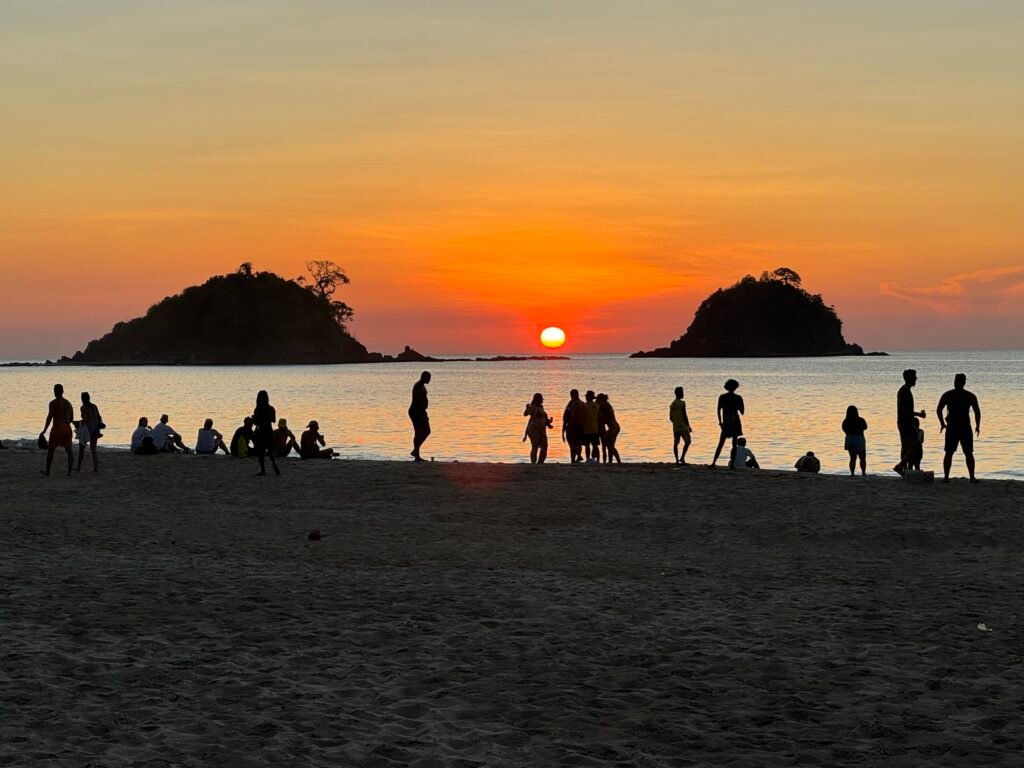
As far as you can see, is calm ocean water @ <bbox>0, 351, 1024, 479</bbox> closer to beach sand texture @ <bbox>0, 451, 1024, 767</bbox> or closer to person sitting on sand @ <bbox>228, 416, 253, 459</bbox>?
person sitting on sand @ <bbox>228, 416, 253, 459</bbox>

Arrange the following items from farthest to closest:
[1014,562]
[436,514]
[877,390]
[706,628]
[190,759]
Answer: [877,390] → [436,514] → [1014,562] → [706,628] → [190,759]

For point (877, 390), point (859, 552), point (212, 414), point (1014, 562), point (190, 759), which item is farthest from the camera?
point (877, 390)

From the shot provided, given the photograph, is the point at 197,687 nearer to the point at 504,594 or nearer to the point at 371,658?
the point at 371,658

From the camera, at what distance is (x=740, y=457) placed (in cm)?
2280

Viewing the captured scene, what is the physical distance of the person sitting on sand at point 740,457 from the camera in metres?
21.7

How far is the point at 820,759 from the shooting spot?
575 cm

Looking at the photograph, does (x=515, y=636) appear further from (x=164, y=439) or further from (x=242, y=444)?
(x=164, y=439)

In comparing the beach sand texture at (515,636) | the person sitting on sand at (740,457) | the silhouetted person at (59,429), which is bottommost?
the beach sand texture at (515,636)

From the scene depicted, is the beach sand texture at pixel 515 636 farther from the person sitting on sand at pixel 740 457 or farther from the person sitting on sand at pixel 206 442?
the person sitting on sand at pixel 206 442

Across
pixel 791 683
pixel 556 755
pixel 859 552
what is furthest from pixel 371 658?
pixel 859 552

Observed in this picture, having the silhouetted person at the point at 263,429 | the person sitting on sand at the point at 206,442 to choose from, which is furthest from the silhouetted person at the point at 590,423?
the person sitting on sand at the point at 206,442

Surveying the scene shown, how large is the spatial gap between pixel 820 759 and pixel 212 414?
65895 mm

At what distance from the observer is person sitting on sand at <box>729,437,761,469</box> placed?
21.7m

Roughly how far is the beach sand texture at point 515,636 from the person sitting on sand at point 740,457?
4.87 metres
